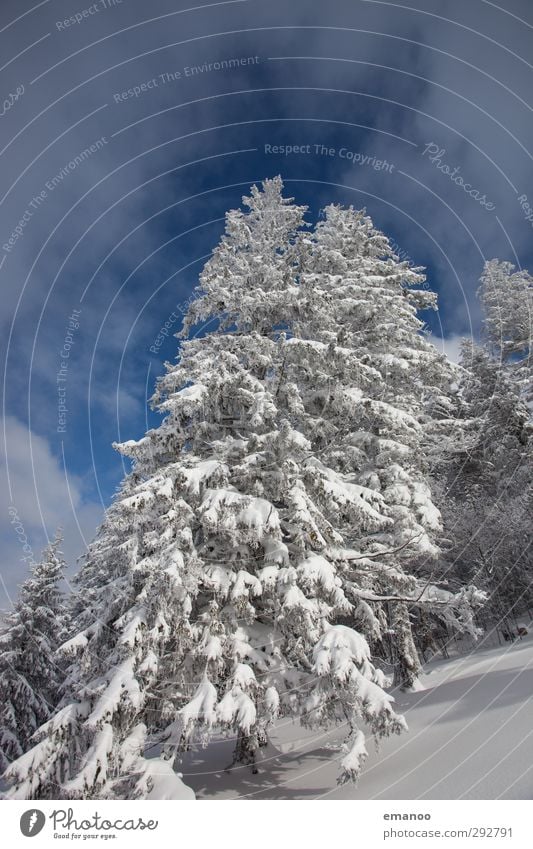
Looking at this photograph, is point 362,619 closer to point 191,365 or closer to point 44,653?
point 191,365

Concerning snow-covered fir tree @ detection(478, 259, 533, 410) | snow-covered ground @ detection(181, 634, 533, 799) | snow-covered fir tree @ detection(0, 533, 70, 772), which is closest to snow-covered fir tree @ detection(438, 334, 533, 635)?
snow-covered fir tree @ detection(478, 259, 533, 410)

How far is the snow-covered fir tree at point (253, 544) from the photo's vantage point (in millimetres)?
6375

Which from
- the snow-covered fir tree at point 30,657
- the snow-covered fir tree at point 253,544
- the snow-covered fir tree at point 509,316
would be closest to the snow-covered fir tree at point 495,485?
the snow-covered fir tree at point 509,316

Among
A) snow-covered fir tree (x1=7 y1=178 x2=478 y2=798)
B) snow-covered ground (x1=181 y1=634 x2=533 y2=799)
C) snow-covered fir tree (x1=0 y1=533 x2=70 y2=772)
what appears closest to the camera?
snow-covered ground (x1=181 y1=634 x2=533 y2=799)

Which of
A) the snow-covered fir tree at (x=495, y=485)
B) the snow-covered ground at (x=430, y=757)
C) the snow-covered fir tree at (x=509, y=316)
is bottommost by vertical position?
the snow-covered ground at (x=430, y=757)

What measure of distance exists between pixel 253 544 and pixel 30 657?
20.7 m

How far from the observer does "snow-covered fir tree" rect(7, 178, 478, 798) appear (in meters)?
6.38

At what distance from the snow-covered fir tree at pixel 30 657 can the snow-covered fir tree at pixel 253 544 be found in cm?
1260

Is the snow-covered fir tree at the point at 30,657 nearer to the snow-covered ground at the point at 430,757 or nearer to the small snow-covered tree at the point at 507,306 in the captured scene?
the snow-covered ground at the point at 430,757

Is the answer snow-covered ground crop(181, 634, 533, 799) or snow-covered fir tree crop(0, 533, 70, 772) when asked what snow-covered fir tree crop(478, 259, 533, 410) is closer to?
snow-covered ground crop(181, 634, 533, 799)

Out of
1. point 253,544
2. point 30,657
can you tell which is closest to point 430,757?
point 253,544

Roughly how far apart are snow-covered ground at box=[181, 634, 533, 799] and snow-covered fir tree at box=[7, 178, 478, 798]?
0.76 metres

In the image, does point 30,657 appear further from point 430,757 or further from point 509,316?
point 509,316

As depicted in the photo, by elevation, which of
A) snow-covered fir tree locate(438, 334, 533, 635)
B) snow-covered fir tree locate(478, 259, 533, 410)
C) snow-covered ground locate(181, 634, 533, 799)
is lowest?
snow-covered ground locate(181, 634, 533, 799)
